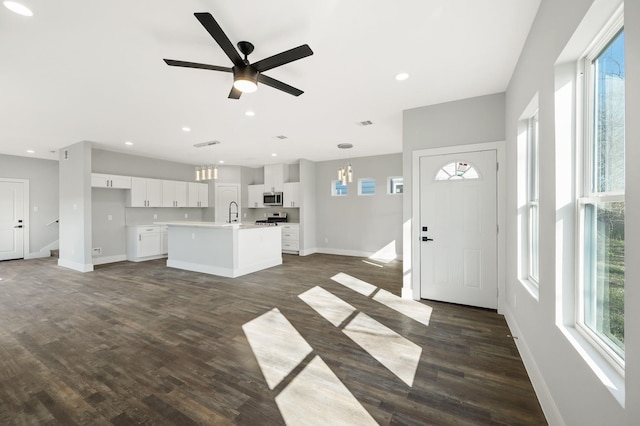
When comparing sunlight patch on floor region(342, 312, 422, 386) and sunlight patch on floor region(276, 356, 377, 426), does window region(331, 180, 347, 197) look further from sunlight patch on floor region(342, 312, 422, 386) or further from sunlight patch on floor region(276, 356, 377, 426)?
sunlight patch on floor region(276, 356, 377, 426)

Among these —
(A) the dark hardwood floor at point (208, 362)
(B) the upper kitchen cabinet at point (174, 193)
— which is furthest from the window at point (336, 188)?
(B) the upper kitchen cabinet at point (174, 193)

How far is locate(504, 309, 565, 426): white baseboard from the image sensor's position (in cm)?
162

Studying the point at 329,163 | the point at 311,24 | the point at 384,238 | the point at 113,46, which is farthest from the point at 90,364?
the point at 329,163

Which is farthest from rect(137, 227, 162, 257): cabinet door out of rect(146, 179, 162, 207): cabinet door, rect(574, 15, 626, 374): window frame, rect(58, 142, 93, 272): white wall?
rect(574, 15, 626, 374): window frame

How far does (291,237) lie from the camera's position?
27.0 ft

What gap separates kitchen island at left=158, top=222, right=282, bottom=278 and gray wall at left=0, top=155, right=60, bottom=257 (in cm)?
440

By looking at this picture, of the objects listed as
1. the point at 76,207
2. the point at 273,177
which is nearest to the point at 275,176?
the point at 273,177

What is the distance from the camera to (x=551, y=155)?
175cm

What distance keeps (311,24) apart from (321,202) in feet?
20.8

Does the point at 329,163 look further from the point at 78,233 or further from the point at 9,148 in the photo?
the point at 9,148

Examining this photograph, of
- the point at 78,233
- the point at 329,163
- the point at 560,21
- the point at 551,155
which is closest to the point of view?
the point at 560,21

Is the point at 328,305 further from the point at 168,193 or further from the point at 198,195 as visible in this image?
the point at 198,195

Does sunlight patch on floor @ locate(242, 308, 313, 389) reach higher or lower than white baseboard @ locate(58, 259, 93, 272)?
lower

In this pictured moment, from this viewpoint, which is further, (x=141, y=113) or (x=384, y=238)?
(x=384, y=238)
